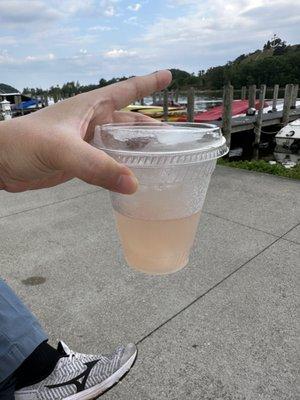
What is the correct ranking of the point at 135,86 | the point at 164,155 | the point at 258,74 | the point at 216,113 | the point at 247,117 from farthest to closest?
the point at 258,74, the point at 216,113, the point at 247,117, the point at 135,86, the point at 164,155

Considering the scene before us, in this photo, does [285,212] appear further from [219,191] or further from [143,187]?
[143,187]

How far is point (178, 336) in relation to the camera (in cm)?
223

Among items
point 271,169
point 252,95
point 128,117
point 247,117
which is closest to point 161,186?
point 128,117

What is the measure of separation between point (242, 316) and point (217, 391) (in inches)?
23.9

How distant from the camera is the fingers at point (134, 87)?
962mm

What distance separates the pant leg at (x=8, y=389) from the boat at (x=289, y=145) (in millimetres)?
9756

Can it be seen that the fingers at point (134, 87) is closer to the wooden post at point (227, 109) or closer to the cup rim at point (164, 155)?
the cup rim at point (164, 155)

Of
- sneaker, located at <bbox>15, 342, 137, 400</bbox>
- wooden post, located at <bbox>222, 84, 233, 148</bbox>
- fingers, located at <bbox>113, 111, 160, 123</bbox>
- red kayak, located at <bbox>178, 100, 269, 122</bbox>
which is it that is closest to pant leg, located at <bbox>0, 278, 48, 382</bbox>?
sneaker, located at <bbox>15, 342, 137, 400</bbox>

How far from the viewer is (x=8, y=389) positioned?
158 cm

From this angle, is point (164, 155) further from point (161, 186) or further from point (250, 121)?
point (250, 121)

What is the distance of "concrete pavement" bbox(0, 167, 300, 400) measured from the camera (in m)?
1.96

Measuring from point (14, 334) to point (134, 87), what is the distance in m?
1.20

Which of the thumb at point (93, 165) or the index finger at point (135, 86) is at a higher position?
the index finger at point (135, 86)

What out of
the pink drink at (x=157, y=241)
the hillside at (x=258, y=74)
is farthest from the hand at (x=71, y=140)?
the hillside at (x=258, y=74)
